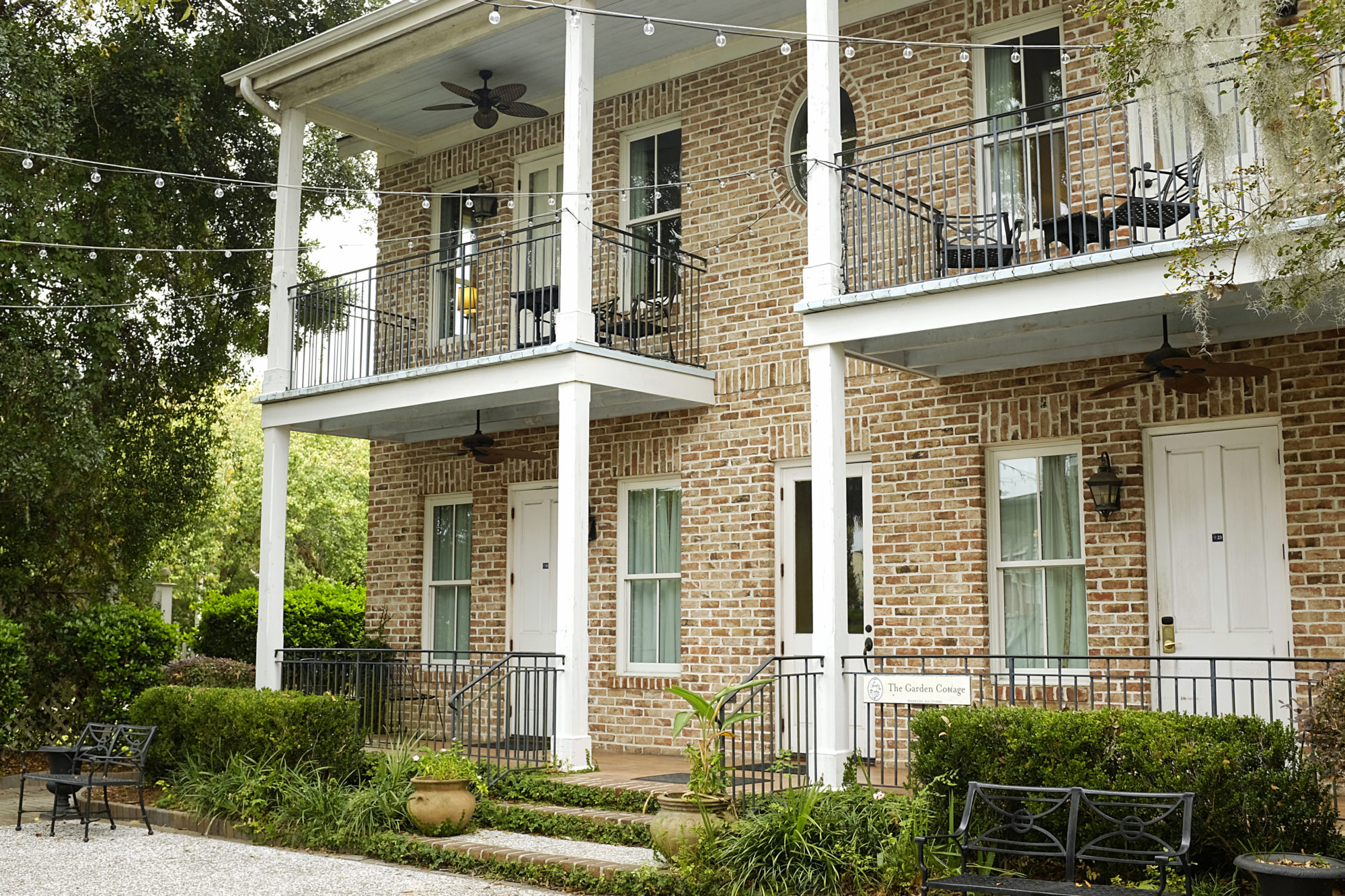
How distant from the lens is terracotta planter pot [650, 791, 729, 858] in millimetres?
6547

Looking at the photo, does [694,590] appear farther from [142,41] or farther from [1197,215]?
[142,41]

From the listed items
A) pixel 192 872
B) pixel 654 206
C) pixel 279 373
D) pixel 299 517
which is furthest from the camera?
pixel 299 517

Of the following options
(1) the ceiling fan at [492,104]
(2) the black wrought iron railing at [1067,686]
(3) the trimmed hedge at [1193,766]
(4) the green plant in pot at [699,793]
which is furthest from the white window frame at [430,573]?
(3) the trimmed hedge at [1193,766]

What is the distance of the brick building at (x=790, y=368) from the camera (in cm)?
785

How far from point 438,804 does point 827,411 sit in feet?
11.6

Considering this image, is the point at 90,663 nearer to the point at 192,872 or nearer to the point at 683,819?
the point at 192,872

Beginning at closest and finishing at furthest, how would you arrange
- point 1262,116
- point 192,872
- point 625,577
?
point 1262,116 → point 192,872 → point 625,577

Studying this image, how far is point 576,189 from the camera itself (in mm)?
9570

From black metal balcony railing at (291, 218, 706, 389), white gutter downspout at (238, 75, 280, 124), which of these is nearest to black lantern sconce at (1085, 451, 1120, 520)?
black metal balcony railing at (291, 218, 706, 389)

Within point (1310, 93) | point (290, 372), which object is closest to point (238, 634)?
point (290, 372)

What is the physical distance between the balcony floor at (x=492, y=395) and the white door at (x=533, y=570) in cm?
78

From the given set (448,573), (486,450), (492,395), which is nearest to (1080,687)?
(492,395)

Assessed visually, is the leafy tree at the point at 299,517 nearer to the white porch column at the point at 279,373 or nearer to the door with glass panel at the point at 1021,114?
the white porch column at the point at 279,373

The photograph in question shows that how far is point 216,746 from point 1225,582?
730 cm
